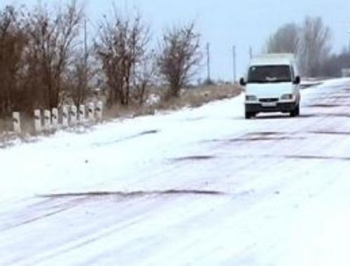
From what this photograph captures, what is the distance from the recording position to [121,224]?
11.3 metres

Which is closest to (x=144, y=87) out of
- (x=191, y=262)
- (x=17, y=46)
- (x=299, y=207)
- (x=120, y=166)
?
(x=17, y=46)

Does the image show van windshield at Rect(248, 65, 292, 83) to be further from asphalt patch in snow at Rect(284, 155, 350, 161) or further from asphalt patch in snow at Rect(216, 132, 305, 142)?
asphalt patch in snow at Rect(284, 155, 350, 161)

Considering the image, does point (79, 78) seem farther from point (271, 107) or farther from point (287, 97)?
point (287, 97)

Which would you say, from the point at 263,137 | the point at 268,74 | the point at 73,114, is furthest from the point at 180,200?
the point at 73,114

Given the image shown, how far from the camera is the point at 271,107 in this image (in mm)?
34094

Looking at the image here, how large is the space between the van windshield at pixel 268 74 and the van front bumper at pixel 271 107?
1054mm

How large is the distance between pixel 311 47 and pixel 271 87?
A: 385 ft

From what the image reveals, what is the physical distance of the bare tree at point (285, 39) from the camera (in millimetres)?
145625

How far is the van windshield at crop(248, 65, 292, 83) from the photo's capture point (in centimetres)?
3462

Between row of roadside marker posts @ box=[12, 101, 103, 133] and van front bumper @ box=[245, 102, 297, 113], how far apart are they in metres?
5.55

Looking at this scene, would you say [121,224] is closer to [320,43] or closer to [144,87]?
[144,87]

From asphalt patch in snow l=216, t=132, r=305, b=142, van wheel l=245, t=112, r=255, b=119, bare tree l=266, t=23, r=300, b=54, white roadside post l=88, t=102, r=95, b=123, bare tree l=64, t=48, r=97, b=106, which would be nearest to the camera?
asphalt patch in snow l=216, t=132, r=305, b=142

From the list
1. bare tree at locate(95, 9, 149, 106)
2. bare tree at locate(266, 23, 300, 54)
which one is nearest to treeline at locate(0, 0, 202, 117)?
bare tree at locate(95, 9, 149, 106)

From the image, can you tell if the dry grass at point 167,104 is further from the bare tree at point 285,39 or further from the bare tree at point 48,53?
the bare tree at point 285,39
